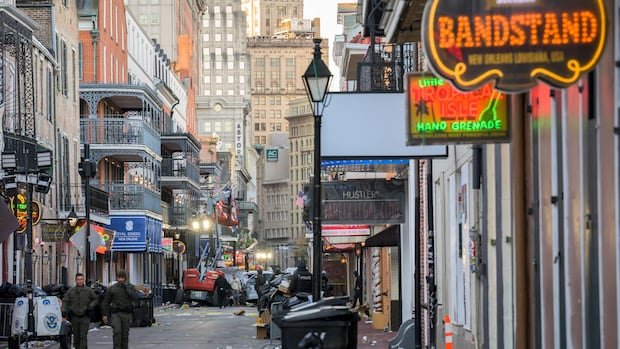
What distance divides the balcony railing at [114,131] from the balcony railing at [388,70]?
33.6 m

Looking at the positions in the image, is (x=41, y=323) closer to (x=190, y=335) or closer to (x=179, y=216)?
(x=190, y=335)

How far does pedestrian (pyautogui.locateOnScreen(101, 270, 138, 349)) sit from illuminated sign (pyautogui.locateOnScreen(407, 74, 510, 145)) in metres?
12.2

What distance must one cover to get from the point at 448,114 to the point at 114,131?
50246mm

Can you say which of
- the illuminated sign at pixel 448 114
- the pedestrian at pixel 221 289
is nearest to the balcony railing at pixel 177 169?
the pedestrian at pixel 221 289

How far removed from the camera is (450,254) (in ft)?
70.6

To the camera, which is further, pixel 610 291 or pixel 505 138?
pixel 505 138

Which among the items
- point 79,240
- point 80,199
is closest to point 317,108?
point 79,240

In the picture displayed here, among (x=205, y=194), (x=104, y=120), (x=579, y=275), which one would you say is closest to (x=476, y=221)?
(x=579, y=275)

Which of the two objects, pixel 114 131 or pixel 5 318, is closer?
pixel 5 318

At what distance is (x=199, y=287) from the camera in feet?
216

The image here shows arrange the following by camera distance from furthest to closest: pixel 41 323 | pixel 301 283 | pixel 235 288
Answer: pixel 235 288 → pixel 301 283 → pixel 41 323

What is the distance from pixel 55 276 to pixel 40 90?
7.18 m

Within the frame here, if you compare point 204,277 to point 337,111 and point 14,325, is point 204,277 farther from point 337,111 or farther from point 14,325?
point 337,111

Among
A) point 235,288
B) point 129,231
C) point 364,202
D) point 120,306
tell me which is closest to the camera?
point 120,306
